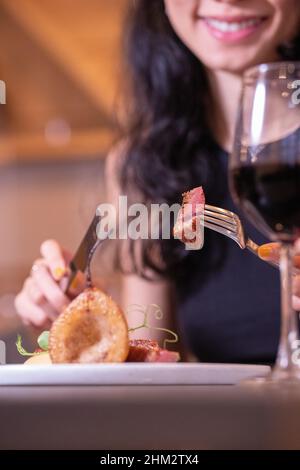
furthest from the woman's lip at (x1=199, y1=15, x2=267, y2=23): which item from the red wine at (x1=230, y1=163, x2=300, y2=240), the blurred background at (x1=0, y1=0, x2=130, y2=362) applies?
the blurred background at (x1=0, y1=0, x2=130, y2=362)

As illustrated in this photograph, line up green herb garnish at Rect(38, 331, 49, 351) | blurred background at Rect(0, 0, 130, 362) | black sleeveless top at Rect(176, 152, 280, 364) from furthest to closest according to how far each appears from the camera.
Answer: blurred background at Rect(0, 0, 130, 362) < black sleeveless top at Rect(176, 152, 280, 364) < green herb garnish at Rect(38, 331, 49, 351)

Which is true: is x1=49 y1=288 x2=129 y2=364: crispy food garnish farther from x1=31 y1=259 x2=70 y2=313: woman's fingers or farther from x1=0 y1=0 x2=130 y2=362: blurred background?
x1=0 y1=0 x2=130 y2=362: blurred background

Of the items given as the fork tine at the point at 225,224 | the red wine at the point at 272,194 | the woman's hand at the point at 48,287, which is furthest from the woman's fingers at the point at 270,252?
the woman's hand at the point at 48,287

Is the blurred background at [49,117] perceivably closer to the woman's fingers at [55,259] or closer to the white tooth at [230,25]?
the white tooth at [230,25]

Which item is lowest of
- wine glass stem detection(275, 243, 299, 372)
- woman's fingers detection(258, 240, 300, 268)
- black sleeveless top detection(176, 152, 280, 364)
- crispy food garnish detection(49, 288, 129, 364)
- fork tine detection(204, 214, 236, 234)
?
wine glass stem detection(275, 243, 299, 372)

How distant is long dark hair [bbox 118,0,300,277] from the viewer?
1419 mm

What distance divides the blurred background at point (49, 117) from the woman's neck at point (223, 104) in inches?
46.4

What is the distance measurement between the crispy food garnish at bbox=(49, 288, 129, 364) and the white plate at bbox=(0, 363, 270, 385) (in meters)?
0.08

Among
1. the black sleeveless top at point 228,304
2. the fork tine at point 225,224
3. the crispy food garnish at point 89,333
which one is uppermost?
the black sleeveless top at point 228,304

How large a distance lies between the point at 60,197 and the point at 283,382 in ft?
14.5

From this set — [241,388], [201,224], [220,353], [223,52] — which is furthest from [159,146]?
[241,388]

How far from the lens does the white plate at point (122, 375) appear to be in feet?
1.81

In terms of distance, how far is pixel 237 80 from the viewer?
1.41 m

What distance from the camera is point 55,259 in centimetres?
98
